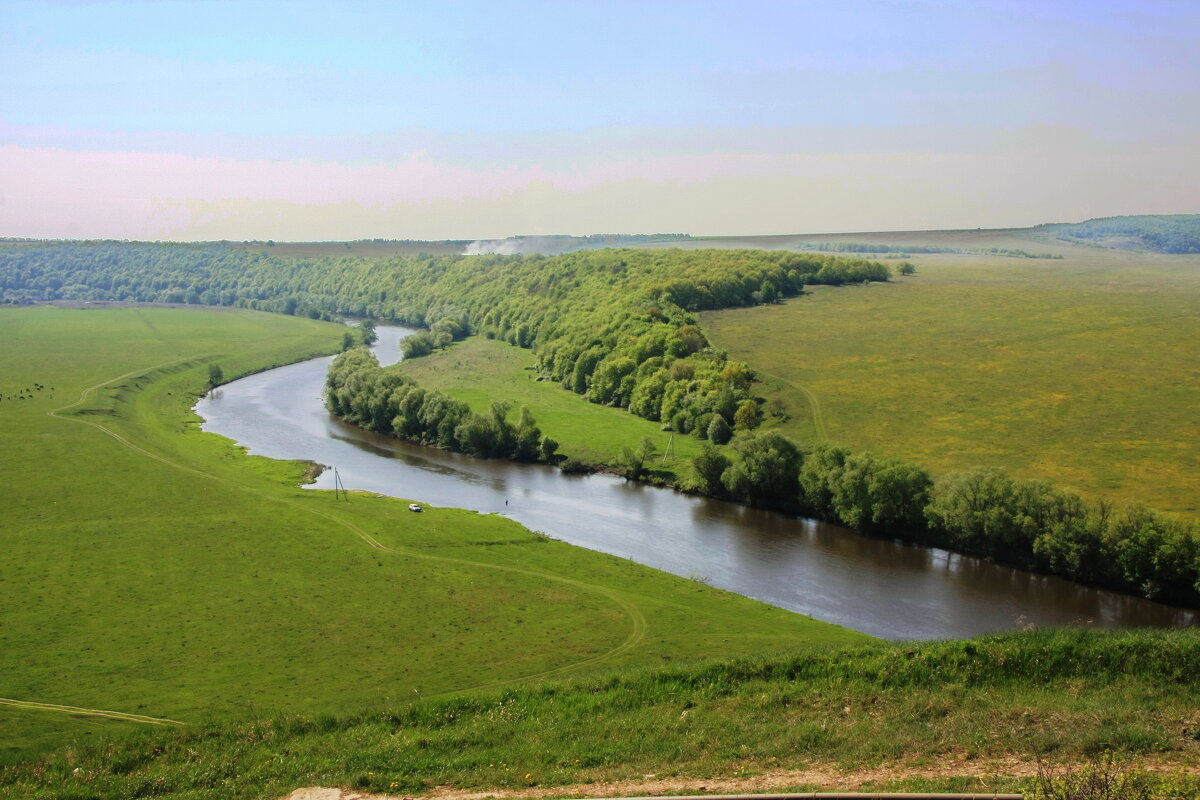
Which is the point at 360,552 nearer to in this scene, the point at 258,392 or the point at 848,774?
the point at 848,774

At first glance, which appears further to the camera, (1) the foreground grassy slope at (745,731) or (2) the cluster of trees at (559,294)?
(2) the cluster of trees at (559,294)

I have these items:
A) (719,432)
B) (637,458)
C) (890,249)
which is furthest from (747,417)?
(890,249)

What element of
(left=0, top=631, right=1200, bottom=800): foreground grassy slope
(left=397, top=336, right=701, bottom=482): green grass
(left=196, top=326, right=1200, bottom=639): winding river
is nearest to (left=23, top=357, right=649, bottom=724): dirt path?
(left=0, top=631, right=1200, bottom=800): foreground grassy slope

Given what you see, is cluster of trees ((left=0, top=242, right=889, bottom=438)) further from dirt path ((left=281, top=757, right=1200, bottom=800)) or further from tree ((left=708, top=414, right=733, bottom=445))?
dirt path ((left=281, top=757, right=1200, bottom=800))

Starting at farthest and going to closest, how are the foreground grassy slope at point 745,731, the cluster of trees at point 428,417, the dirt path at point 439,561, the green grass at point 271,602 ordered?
the cluster of trees at point 428,417 → the green grass at point 271,602 → the dirt path at point 439,561 → the foreground grassy slope at point 745,731

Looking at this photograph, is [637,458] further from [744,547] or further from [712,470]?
[744,547]

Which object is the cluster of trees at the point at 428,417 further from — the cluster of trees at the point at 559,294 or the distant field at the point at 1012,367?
the distant field at the point at 1012,367

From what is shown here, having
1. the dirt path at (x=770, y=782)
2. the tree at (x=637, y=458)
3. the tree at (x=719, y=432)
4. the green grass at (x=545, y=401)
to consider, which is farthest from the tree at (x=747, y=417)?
the dirt path at (x=770, y=782)
